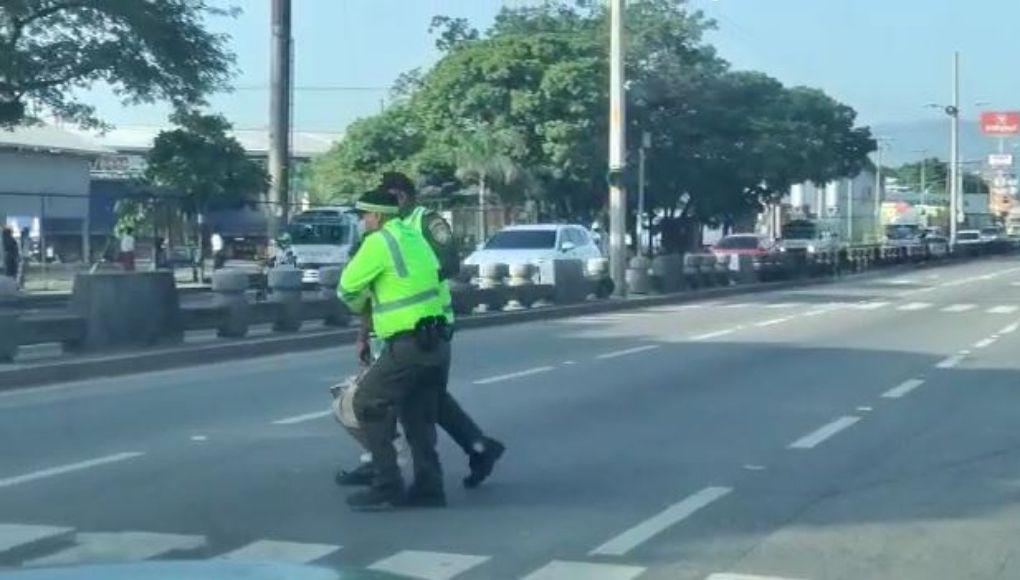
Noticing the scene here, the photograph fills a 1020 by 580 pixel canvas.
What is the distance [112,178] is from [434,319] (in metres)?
52.2

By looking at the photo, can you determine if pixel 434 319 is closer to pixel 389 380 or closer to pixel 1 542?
pixel 389 380

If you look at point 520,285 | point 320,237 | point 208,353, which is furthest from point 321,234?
point 208,353

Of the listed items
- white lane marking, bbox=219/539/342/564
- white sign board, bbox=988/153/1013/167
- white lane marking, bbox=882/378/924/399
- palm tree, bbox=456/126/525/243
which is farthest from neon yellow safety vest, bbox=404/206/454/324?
white sign board, bbox=988/153/1013/167

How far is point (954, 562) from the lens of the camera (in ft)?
31.2

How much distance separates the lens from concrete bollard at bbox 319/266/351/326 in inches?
1059

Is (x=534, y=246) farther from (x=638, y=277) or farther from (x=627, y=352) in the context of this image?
(x=627, y=352)

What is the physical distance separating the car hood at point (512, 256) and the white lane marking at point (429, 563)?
27416 mm

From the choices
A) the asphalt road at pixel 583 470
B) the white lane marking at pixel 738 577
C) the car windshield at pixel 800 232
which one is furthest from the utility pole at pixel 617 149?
the car windshield at pixel 800 232

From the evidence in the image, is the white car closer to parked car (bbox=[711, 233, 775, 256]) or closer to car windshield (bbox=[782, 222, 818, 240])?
parked car (bbox=[711, 233, 775, 256])

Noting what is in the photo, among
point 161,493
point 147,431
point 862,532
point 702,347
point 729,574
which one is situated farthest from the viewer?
point 702,347

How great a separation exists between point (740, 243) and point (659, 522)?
51479mm

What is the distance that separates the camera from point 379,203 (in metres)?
10.8

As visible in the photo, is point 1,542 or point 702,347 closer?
point 1,542

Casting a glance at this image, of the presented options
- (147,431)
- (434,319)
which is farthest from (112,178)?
(434,319)
